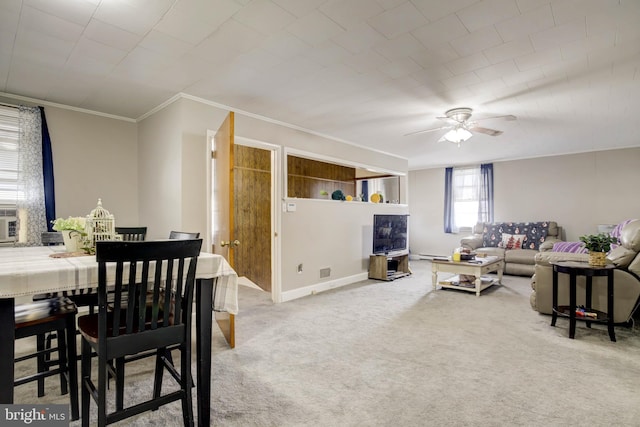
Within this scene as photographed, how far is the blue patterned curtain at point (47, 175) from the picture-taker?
361cm

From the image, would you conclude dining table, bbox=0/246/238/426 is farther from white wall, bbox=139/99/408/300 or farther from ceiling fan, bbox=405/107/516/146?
ceiling fan, bbox=405/107/516/146

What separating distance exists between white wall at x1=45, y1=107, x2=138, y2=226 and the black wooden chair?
2.83 m

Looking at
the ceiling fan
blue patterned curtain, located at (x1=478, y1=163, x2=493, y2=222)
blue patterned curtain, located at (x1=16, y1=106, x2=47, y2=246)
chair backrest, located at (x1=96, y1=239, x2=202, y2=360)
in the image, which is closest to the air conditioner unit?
blue patterned curtain, located at (x1=16, y1=106, x2=47, y2=246)

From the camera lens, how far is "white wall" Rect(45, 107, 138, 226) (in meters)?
3.77

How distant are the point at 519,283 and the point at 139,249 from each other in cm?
581

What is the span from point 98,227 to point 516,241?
693 centimetres

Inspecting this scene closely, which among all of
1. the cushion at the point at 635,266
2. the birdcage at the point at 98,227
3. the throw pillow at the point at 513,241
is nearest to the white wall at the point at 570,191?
the throw pillow at the point at 513,241

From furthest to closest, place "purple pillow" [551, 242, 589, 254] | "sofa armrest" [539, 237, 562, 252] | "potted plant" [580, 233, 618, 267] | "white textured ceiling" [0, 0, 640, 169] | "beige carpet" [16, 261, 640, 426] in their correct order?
"sofa armrest" [539, 237, 562, 252] < "purple pillow" [551, 242, 589, 254] < "potted plant" [580, 233, 618, 267] < "white textured ceiling" [0, 0, 640, 169] < "beige carpet" [16, 261, 640, 426]

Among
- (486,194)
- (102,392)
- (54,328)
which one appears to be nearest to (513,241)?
(486,194)

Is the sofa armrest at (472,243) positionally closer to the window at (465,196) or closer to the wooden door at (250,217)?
the window at (465,196)

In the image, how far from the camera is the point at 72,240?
2107 millimetres

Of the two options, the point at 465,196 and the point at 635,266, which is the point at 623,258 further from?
the point at 465,196

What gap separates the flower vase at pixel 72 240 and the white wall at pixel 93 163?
2.14 m

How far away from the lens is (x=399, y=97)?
354 centimetres
